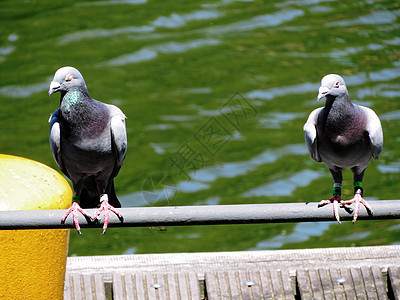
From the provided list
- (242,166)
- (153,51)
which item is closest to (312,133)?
(242,166)

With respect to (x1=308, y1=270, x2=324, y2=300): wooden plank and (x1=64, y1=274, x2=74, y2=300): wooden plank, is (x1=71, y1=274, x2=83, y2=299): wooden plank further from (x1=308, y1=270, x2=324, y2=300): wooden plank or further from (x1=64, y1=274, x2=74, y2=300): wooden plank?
(x1=308, y1=270, x2=324, y2=300): wooden plank

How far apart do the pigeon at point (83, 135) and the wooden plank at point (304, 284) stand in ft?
5.37

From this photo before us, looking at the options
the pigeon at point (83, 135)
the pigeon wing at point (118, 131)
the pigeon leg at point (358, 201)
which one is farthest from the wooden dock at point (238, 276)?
the pigeon wing at point (118, 131)

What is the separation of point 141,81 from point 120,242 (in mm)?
4662

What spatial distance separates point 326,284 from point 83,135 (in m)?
2.29

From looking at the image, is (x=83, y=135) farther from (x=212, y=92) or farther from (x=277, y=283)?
(x=212, y=92)

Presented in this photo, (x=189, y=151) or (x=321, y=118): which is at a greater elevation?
(x=189, y=151)

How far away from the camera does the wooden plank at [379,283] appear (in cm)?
591

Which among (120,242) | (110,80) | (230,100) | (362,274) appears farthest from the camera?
(110,80)

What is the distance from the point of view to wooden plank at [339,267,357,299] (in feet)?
19.4

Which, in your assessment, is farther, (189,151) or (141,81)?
(141,81)

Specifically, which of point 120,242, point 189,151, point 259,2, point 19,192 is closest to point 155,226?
point 19,192

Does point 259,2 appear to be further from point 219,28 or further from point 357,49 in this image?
point 357,49

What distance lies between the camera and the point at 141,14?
16266 millimetres
